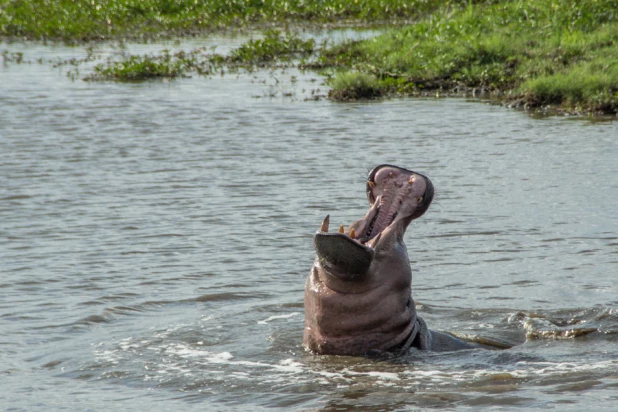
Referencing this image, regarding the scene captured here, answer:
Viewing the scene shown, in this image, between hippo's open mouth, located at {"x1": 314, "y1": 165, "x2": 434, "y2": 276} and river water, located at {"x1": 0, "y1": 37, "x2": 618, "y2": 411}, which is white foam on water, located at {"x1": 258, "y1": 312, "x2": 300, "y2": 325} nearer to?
river water, located at {"x1": 0, "y1": 37, "x2": 618, "y2": 411}

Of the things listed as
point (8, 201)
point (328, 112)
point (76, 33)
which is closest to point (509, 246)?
point (8, 201)

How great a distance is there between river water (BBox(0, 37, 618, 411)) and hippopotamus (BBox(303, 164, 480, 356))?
13 centimetres

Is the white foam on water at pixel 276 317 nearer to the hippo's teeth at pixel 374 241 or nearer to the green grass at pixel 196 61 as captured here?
the hippo's teeth at pixel 374 241

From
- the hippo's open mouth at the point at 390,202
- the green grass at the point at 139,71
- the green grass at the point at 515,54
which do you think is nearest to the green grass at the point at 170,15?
the green grass at the point at 139,71

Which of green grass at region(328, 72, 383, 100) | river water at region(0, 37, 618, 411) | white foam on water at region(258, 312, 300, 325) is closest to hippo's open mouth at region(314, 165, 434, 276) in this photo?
river water at region(0, 37, 618, 411)

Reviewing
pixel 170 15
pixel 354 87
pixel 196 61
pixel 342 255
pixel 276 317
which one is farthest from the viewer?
pixel 170 15

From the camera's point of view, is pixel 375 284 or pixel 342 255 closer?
pixel 342 255

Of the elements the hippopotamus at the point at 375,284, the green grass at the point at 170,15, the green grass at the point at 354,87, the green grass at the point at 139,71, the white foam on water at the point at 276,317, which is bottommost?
the white foam on water at the point at 276,317

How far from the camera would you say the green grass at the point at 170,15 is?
29.5 metres

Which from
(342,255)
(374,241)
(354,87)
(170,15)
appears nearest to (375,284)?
(374,241)

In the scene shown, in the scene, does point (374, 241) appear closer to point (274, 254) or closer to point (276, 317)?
point (276, 317)

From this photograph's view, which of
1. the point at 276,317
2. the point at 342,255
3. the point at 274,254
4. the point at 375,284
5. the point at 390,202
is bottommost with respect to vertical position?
the point at 276,317

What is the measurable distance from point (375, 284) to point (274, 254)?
322 cm

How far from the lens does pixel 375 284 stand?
215 inches
